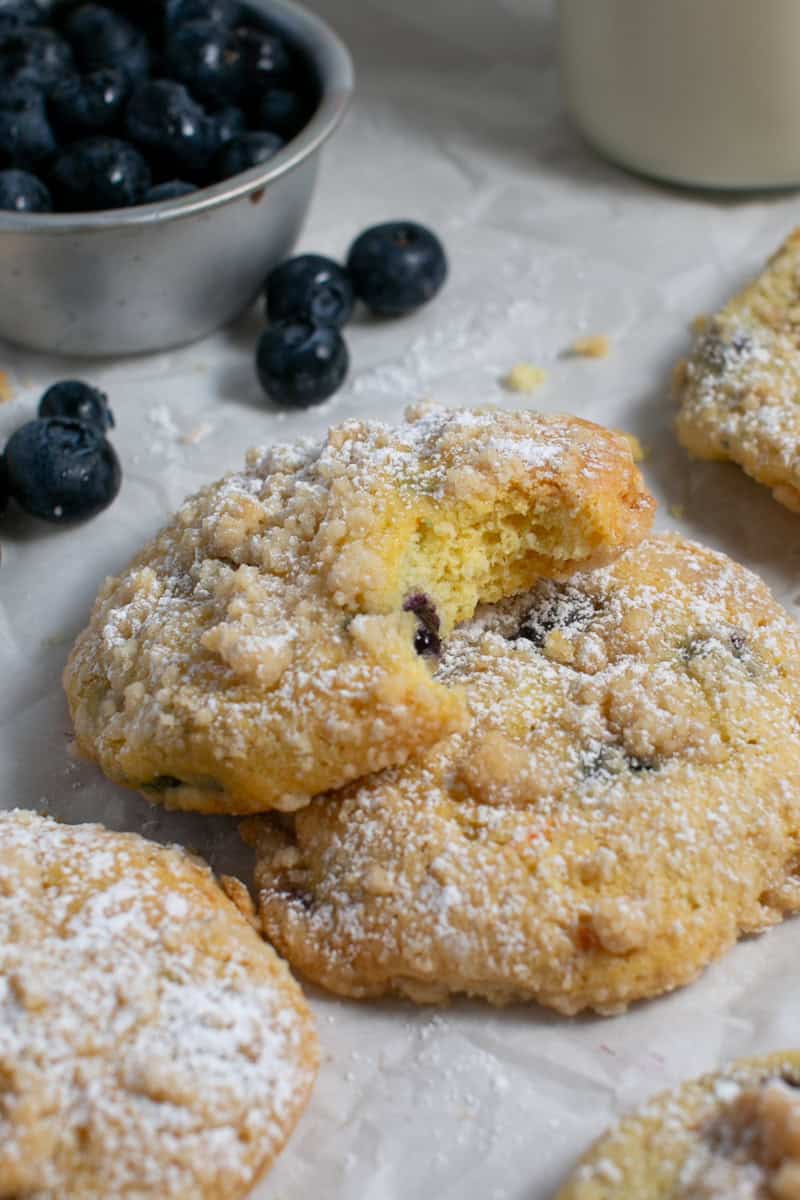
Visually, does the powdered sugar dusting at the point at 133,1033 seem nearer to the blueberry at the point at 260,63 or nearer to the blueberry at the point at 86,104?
the blueberry at the point at 86,104

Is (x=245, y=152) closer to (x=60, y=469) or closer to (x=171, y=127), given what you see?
(x=171, y=127)

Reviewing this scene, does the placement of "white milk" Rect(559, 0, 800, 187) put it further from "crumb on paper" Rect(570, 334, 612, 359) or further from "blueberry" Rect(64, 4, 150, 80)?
"blueberry" Rect(64, 4, 150, 80)

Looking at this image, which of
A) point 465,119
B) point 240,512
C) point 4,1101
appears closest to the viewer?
point 4,1101

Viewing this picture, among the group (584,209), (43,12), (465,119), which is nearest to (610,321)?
(584,209)

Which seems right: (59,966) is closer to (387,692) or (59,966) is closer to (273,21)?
(387,692)

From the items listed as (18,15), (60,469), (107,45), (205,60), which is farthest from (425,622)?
(18,15)
